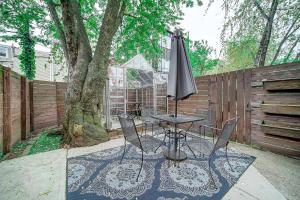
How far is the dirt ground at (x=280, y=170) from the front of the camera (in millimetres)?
2088

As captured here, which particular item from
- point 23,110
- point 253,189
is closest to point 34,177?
point 23,110

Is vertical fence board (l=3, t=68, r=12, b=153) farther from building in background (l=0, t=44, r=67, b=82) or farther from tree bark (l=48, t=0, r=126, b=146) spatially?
building in background (l=0, t=44, r=67, b=82)

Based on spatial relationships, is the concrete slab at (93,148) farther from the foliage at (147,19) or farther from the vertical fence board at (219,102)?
the foliage at (147,19)

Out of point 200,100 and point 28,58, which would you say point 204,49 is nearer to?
point 200,100

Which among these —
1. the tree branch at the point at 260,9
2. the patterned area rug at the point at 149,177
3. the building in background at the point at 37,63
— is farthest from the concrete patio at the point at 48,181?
the building in background at the point at 37,63

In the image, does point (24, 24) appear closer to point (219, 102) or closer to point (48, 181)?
point (48, 181)

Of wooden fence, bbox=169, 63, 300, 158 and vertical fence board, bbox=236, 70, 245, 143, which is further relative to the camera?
vertical fence board, bbox=236, 70, 245, 143

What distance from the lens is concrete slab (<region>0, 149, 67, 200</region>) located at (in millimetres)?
1953

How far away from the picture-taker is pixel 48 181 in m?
2.27

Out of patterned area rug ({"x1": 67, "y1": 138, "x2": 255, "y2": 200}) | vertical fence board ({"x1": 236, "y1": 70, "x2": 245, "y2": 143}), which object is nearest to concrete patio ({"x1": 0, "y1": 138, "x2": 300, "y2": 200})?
patterned area rug ({"x1": 67, "y1": 138, "x2": 255, "y2": 200})

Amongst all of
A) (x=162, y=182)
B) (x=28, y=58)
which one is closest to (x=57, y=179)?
(x=162, y=182)

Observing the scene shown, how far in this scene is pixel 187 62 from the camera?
271cm

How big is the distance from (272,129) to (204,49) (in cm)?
1184

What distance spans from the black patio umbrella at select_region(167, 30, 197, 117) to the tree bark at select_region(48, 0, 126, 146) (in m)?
2.26
